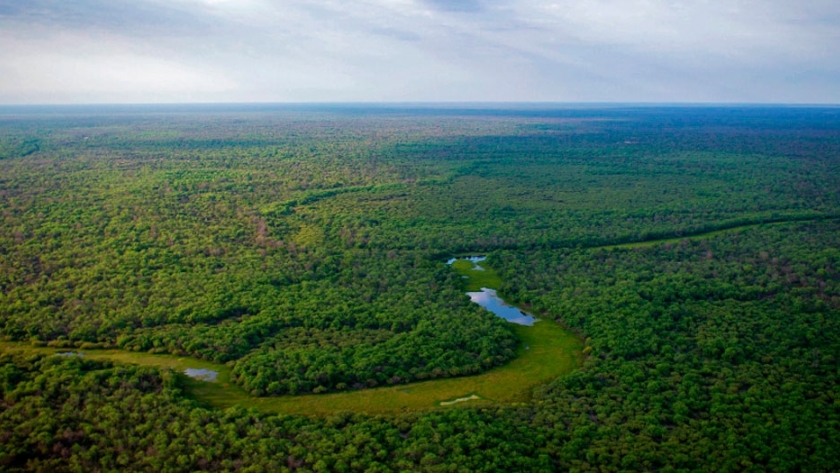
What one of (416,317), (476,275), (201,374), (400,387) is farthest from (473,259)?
(201,374)

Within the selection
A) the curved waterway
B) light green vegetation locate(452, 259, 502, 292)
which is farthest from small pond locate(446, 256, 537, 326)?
the curved waterway

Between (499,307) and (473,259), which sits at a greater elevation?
(473,259)

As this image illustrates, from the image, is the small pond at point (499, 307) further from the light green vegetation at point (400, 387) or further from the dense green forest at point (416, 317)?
the light green vegetation at point (400, 387)

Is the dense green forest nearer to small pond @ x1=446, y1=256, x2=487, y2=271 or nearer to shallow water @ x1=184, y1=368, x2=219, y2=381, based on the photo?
small pond @ x1=446, y1=256, x2=487, y2=271

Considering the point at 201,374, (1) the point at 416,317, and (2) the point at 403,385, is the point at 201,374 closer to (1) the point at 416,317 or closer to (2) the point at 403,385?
(2) the point at 403,385

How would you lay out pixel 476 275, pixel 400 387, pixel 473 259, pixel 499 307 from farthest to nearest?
pixel 473 259, pixel 476 275, pixel 499 307, pixel 400 387

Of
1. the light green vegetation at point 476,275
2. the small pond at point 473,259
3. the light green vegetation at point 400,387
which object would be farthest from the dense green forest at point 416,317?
the light green vegetation at point 476,275

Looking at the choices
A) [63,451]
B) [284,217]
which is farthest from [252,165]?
[63,451]

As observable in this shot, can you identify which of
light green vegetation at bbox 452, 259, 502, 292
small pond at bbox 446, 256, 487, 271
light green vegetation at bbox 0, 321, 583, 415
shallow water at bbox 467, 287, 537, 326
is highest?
small pond at bbox 446, 256, 487, 271
